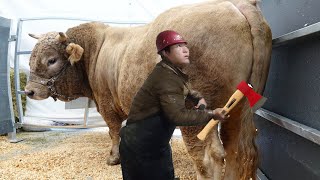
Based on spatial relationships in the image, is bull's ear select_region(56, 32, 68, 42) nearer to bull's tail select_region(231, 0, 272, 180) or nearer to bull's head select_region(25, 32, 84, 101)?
bull's head select_region(25, 32, 84, 101)

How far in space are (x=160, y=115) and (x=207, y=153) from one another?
0.73m

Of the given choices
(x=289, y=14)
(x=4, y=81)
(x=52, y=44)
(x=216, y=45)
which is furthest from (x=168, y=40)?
(x=4, y=81)

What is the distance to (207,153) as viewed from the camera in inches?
90.0

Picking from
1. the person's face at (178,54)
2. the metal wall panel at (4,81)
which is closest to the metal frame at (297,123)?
the person's face at (178,54)

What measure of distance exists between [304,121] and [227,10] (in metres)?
0.81

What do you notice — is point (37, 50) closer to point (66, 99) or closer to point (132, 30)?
point (66, 99)

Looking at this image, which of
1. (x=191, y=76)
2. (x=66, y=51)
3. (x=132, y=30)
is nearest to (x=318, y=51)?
(x=191, y=76)

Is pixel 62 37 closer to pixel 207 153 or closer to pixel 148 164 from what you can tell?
pixel 207 153

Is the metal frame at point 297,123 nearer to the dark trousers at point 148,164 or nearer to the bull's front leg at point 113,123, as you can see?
the dark trousers at point 148,164

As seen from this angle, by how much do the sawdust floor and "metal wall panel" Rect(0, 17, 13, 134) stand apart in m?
0.32

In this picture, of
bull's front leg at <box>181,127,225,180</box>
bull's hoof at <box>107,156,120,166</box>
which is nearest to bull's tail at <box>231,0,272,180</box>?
bull's front leg at <box>181,127,225,180</box>

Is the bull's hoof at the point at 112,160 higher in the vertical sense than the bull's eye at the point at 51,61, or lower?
lower

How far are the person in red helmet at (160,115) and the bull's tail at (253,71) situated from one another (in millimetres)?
527

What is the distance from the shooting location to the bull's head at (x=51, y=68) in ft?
13.7
